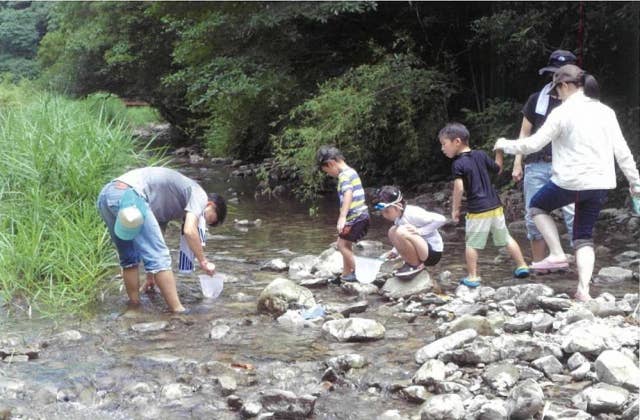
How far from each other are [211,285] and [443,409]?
8.56 ft

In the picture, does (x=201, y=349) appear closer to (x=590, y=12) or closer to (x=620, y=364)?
(x=620, y=364)

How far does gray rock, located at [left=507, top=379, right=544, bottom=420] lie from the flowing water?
→ 0.49 metres

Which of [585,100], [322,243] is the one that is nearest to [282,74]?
[322,243]

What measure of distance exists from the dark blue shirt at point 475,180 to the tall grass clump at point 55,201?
8.90ft

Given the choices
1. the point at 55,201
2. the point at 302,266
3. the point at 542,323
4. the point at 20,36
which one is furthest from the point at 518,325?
the point at 20,36

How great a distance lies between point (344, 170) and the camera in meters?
5.98

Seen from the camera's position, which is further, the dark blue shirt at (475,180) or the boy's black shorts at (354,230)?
the boy's black shorts at (354,230)

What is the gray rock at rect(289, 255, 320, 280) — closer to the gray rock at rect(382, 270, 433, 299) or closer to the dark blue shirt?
the gray rock at rect(382, 270, 433, 299)

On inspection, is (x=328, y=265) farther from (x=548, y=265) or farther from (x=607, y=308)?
(x=607, y=308)

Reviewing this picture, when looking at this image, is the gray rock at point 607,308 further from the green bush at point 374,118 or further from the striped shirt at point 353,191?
the green bush at point 374,118

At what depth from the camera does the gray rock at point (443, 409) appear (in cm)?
339

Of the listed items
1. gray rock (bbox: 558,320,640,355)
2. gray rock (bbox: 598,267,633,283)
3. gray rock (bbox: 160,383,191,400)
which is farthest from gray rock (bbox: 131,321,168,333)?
gray rock (bbox: 598,267,633,283)

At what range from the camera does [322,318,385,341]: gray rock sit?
15.1 ft

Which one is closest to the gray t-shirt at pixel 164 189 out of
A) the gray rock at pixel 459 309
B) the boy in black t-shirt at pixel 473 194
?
the gray rock at pixel 459 309
